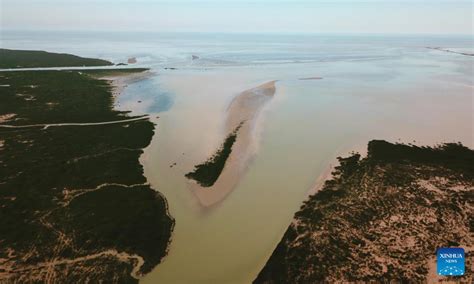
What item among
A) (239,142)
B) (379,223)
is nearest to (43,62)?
(239,142)

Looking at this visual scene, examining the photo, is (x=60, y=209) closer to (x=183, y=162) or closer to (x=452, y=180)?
(x=183, y=162)

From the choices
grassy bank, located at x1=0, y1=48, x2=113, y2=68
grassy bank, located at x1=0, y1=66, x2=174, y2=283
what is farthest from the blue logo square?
grassy bank, located at x1=0, y1=48, x2=113, y2=68

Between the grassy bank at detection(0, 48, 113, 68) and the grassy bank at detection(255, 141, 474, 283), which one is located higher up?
the grassy bank at detection(0, 48, 113, 68)

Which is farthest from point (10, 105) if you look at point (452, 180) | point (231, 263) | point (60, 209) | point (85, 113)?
point (452, 180)

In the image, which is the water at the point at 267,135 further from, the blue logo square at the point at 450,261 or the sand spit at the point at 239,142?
the blue logo square at the point at 450,261

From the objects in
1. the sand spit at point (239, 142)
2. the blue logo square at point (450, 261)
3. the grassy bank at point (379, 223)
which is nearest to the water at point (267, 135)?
the sand spit at point (239, 142)

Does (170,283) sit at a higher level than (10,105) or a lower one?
lower

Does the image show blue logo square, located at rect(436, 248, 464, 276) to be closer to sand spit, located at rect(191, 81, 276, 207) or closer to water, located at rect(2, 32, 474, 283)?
water, located at rect(2, 32, 474, 283)
